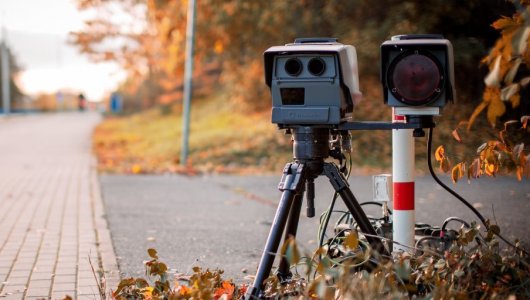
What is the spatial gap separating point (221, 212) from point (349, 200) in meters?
5.06

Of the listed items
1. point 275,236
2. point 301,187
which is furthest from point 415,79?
point 275,236

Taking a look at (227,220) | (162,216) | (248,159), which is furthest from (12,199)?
(248,159)

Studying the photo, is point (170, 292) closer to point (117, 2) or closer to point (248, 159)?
point (248, 159)

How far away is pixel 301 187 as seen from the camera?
12.2 ft

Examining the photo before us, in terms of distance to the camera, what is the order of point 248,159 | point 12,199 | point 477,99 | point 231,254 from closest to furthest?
point 231,254 < point 12,199 < point 477,99 < point 248,159

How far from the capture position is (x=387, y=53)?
12.5 feet

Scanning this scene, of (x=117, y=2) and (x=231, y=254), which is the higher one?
(x=117, y=2)

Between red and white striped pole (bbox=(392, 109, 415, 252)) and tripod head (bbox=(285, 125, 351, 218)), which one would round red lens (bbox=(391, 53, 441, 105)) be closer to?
tripod head (bbox=(285, 125, 351, 218))

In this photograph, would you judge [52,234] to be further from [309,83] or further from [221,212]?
[309,83]

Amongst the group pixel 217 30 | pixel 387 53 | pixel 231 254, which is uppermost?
pixel 217 30

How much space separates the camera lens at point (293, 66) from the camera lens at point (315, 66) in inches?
1.9

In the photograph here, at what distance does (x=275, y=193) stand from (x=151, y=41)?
82.6 ft

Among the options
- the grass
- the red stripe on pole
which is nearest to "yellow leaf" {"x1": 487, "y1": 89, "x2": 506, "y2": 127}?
the red stripe on pole

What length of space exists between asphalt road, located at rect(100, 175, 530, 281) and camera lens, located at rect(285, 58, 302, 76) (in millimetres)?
1375
